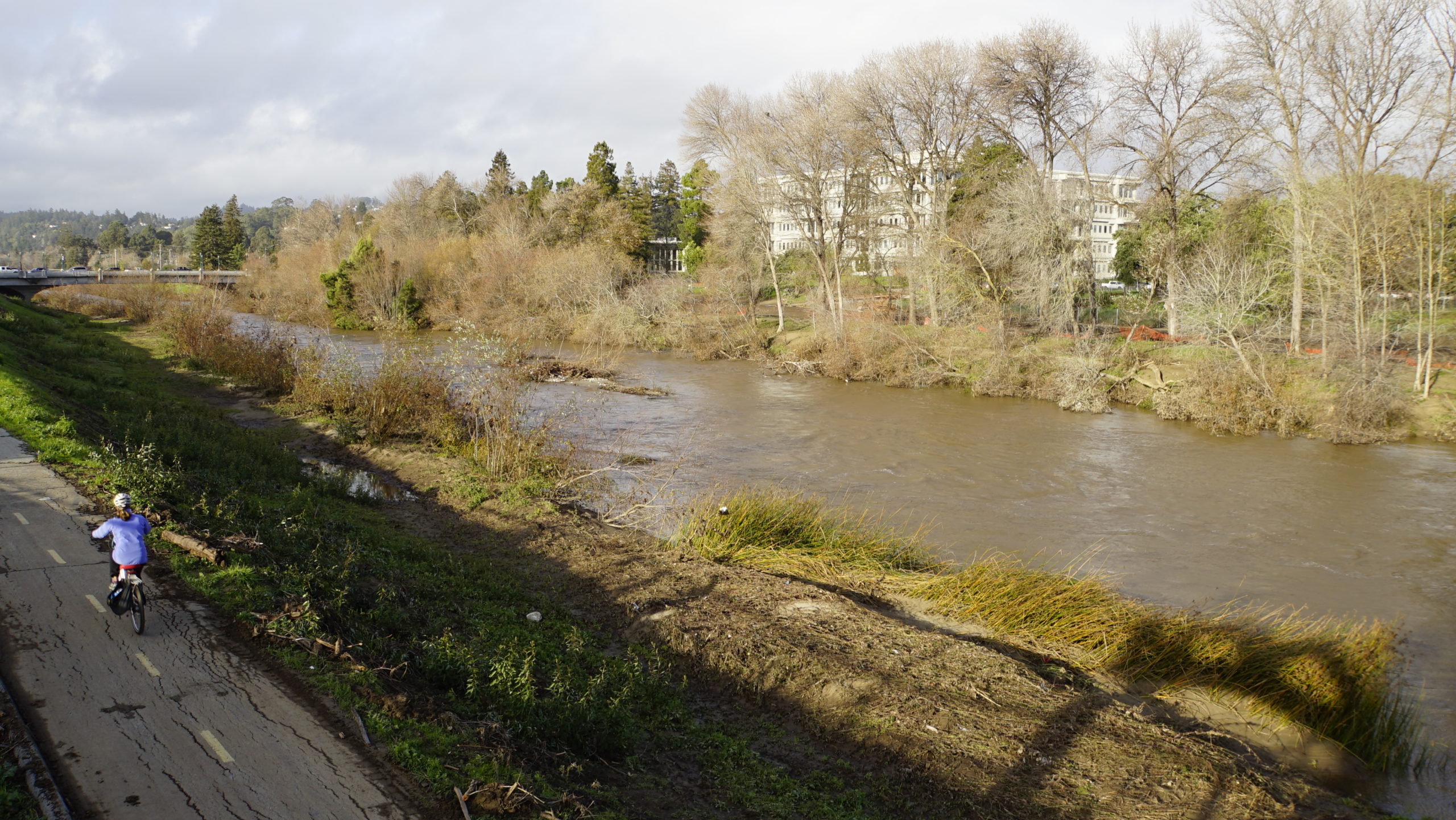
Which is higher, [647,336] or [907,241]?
[907,241]

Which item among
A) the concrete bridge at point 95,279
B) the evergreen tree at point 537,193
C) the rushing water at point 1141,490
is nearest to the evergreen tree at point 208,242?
the concrete bridge at point 95,279

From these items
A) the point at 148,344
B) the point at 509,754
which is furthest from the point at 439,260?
the point at 509,754

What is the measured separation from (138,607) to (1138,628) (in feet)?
33.0

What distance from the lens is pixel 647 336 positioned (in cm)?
4562

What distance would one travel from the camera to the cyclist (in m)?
7.11

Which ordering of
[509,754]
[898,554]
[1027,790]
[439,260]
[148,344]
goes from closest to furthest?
[509,754], [1027,790], [898,554], [148,344], [439,260]

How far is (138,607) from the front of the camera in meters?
7.04

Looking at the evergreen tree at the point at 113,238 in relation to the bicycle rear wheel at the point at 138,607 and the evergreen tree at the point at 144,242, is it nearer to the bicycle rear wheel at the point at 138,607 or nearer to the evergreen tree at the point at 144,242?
the evergreen tree at the point at 144,242

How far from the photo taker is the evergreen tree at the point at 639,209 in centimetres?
6544

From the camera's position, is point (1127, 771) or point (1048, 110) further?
point (1048, 110)

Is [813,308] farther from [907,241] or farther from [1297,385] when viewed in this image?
[1297,385]

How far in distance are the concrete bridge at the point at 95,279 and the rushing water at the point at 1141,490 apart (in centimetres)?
4455

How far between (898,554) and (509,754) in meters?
7.76

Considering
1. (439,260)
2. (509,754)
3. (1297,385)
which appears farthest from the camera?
(439,260)
